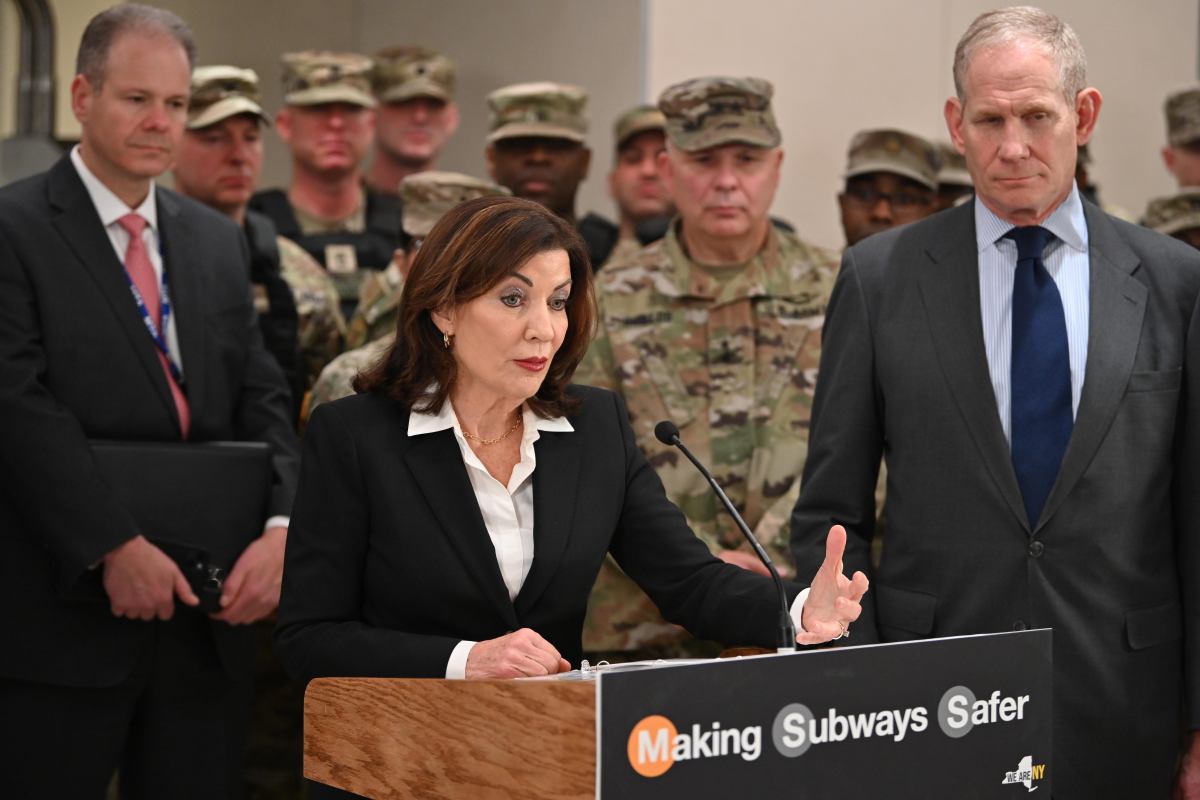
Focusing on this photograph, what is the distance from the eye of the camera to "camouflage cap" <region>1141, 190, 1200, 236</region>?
5.02m

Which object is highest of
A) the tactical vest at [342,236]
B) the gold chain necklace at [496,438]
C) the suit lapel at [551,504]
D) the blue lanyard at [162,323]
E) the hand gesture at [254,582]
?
the tactical vest at [342,236]

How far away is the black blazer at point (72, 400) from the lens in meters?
3.23

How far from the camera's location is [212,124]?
472 centimetres

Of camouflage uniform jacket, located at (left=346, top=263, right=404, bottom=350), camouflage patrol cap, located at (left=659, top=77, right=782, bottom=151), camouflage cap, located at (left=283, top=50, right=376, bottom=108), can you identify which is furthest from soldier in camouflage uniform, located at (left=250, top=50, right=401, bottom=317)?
camouflage patrol cap, located at (left=659, top=77, right=782, bottom=151)

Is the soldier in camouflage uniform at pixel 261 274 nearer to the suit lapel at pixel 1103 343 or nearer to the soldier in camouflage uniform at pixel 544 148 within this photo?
the soldier in camouflage uniform at pixel 544 148

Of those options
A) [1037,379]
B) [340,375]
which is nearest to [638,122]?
[340,375]

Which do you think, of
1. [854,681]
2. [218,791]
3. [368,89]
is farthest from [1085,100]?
[368,89]

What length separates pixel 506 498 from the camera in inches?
97.0

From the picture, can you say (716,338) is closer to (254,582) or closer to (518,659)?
(254,582)

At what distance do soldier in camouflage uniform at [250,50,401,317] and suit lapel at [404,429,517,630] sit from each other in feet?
9.23

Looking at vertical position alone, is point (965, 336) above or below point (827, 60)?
below

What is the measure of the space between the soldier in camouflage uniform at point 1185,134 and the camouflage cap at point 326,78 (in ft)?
9.09

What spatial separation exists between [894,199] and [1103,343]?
2276 millimetres

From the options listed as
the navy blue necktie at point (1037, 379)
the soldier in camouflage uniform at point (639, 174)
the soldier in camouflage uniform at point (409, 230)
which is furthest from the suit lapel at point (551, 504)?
→ the soldier in camouflage uniform at point (639, 174)
